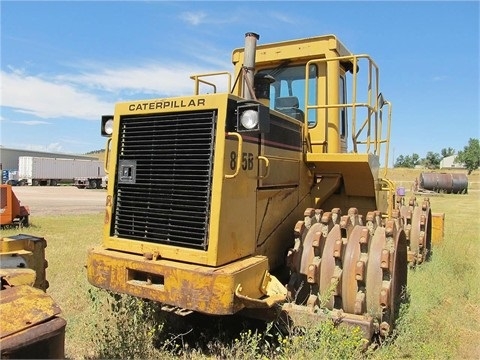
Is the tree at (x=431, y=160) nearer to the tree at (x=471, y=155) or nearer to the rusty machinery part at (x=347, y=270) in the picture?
the tree at (x=471, y=155)

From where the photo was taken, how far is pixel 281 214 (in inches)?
178

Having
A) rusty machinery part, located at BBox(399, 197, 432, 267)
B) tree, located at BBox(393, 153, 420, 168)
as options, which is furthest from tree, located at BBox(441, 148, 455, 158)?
rusty machinery part, located at BBox(399, 197, 432, 267)

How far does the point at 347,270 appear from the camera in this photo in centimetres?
393

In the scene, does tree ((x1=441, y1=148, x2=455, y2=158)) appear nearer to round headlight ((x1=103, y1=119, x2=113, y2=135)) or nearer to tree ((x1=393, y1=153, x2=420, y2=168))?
tree ((x1=393, y1=153, x2=420, y2=168))

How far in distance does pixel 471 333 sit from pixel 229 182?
3278 mm

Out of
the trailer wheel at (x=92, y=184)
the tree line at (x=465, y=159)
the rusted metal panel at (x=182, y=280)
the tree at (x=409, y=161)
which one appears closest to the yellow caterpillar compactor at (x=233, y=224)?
the rusted metal panel at (x=182, y=280)

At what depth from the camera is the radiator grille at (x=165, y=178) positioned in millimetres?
3592

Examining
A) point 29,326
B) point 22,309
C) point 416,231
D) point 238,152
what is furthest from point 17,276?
point 416,231

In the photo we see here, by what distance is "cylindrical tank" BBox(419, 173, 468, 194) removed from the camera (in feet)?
121

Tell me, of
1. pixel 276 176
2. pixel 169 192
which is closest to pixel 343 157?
pixel 276 176

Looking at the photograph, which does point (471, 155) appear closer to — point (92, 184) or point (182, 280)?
point (92, 184)

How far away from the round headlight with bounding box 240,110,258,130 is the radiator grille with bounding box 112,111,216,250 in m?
0.24

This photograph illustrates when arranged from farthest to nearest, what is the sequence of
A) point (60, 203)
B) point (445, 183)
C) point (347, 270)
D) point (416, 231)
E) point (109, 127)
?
point (445, 183)
point (60, 203)
point (416, 231)
point (109, 127)
point (347, 270)

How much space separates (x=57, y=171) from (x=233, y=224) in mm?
46303
